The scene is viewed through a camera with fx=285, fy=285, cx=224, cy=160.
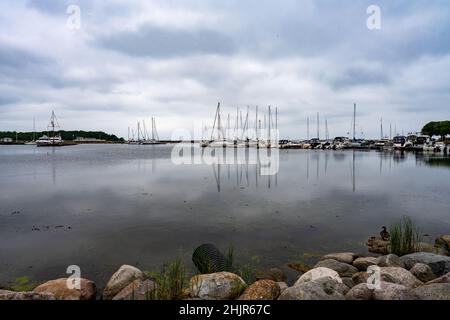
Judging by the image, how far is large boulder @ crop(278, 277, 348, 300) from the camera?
Answer: 6.66 meters

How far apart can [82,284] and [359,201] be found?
65.1ft

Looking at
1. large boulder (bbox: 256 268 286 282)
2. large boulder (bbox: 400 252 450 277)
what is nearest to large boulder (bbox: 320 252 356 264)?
large boulder (bbox: 400 252 450 277)

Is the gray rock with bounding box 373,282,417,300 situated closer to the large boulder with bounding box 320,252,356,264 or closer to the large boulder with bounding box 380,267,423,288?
the large boulder with bounding box 380,267,423,288

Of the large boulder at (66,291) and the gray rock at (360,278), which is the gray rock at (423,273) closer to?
the gray rock at (360,278)

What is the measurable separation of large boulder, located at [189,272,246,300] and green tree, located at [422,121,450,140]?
138164 millimetres

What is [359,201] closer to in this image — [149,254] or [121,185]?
[149,254]

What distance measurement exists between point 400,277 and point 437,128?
138691 millimetres

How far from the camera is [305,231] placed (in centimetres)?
1441

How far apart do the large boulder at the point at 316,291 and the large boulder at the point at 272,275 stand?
7.08ft

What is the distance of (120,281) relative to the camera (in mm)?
8148

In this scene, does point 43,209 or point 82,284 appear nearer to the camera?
point 82,284
